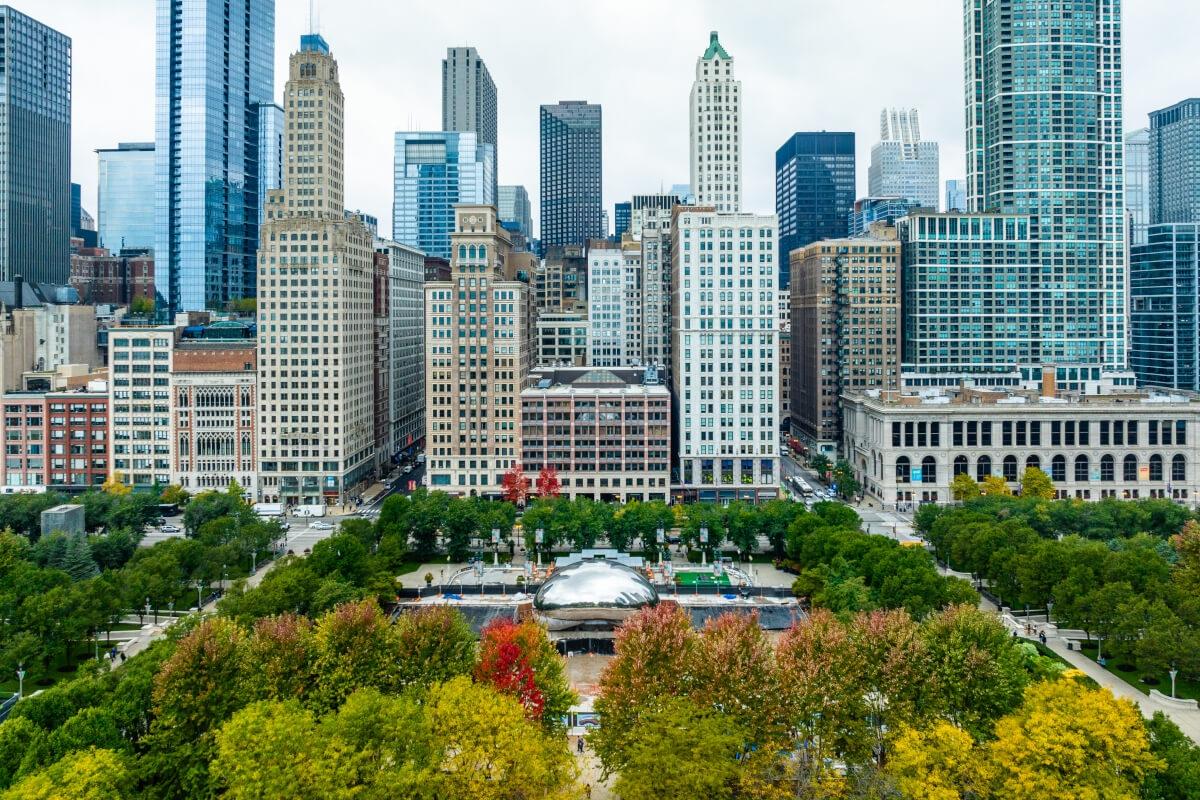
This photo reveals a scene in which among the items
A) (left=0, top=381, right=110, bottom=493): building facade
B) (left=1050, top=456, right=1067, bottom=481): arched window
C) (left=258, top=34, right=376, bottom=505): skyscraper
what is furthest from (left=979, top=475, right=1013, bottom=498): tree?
(left=0, top=381, right=110, bottom=493): building facade

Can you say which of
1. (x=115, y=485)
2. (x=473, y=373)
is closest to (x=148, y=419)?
(x=115, y=485)

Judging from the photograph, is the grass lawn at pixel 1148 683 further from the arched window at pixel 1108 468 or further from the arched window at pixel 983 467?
the arched window at pixel 1108 468

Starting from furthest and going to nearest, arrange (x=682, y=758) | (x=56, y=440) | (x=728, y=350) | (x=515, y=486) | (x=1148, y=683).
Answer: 1. (x=56, y=440)
2. (x=728, y=350)
3. (x=515, y=486)
4. (x=1148, y=683)
5. (x=682, y=758)

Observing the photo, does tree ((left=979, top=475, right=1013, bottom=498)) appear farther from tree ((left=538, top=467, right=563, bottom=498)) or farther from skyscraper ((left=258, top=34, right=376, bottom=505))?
skyscraper ((left=258, top=34, right=376, bottom=505))

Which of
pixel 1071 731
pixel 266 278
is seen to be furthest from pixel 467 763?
pixel 266 278

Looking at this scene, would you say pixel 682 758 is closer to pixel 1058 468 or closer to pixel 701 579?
pixel 701 579

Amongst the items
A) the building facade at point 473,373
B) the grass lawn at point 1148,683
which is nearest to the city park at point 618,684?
the grass lawn at point 1148,683
